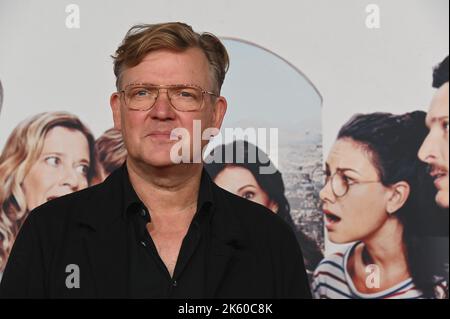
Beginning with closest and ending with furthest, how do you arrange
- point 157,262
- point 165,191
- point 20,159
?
point 157,262
point 165,191
point 20,159

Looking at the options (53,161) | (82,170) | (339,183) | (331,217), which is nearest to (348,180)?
(339,183)

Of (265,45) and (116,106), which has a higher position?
(265,45)

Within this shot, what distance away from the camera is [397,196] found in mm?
2221

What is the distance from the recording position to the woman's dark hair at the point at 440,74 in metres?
2.22

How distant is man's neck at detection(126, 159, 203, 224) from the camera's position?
1.22m

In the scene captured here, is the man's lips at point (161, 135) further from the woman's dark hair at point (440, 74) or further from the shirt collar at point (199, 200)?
the woman's dark hair at point (440, 74)

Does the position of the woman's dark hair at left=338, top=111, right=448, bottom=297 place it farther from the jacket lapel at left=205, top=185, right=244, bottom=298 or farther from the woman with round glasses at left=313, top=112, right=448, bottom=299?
the jacket lapel at left=205, top=185, right=244, bottom=298

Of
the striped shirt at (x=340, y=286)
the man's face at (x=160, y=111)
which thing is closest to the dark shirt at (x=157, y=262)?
the man's face at (x=160, y=111)

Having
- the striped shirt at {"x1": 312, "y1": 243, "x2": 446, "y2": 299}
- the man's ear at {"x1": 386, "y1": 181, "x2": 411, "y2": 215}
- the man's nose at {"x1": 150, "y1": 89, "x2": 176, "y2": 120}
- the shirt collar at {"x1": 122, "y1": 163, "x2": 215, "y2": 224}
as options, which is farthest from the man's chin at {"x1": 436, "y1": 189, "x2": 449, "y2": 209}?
the man's nose at {"x1": 150, "y1": 89, "x2": 176, "y2": 120}

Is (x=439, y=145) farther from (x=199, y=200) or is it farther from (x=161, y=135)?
(x=161, y=135)

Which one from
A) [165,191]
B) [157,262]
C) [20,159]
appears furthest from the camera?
[20,159]

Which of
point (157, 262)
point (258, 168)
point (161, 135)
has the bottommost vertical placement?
point (157, 262)

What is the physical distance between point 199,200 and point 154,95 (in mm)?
236

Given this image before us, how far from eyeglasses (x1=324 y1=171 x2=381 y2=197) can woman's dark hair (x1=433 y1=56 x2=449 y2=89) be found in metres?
0.48
